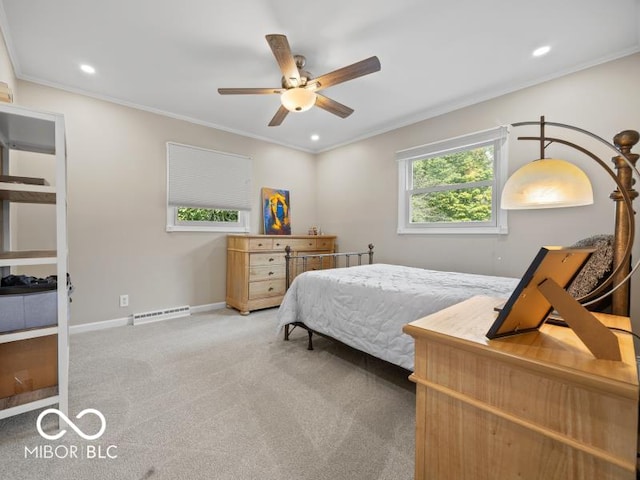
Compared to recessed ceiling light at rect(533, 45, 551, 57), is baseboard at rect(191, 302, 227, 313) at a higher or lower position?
lower

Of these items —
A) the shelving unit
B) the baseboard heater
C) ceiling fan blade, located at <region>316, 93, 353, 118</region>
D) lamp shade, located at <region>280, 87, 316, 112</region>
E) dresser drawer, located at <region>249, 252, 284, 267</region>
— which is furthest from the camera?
dresser drawer, located at <region>249, 252, 284, 267</region>

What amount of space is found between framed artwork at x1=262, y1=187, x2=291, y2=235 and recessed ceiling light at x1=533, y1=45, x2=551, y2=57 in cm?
344

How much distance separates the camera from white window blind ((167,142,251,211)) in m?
3.61

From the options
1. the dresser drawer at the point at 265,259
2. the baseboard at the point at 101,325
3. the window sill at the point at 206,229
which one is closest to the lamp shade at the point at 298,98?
the dresser drawer at the point at 265,259

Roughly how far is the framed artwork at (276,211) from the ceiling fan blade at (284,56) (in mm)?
2326

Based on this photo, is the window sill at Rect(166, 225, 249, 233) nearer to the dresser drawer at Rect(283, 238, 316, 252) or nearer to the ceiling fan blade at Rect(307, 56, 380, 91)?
the dresser drawer at Rect(283, 238, 316, 252)

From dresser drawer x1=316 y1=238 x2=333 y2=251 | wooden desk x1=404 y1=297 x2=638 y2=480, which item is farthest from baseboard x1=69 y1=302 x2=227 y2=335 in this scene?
wooden desk x1=404 y1=297 x2=638 y2=480

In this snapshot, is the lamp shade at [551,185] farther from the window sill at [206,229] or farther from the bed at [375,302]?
the window sill at [206,229]

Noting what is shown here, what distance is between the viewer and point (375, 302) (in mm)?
2033

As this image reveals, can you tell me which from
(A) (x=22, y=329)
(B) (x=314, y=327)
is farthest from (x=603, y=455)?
(A) (x=22, y=329)

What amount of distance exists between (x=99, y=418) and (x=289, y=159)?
4.04m

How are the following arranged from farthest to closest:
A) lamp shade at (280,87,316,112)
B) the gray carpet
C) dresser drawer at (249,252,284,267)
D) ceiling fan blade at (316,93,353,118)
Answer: dresser drawer at (249,252,284,267), ceiling fan blade at (316,93,353,118), lamp shade at (280,87,316,112), the gray carpet

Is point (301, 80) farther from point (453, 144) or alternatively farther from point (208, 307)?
point (208, 307)

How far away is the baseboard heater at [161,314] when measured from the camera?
330cm
